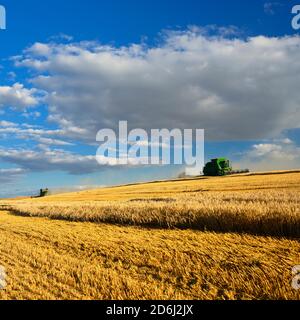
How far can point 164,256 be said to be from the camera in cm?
989

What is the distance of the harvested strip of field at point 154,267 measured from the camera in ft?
24.6

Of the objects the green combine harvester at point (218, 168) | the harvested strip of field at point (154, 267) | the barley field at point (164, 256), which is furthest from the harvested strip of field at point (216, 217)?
the green combine harvester at point (218, 168)

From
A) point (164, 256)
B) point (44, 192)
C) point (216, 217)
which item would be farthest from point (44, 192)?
point (164, 256)

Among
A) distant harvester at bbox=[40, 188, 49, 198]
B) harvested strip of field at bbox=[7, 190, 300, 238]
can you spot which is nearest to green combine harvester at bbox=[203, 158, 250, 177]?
distant harvester at bbox=[40, 188, 49, 198]

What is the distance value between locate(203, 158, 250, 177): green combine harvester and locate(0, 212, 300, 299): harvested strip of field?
63306 mm

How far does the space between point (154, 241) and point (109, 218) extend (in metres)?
6.40

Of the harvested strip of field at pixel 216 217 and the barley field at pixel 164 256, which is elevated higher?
the harvested strip of field at pixel 216 217

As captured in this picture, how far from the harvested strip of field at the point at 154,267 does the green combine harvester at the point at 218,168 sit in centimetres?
6331

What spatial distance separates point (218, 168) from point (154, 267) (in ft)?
221

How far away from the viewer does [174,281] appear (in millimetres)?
8078

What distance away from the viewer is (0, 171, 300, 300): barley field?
7613 mm

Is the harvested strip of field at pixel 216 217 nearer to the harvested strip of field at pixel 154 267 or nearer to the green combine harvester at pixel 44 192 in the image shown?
the harvested strip of field at pixel 154 267
